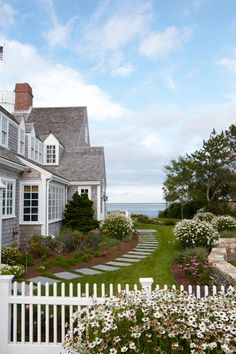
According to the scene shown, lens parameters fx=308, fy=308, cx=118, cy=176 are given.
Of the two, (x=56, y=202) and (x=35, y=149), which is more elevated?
(x=35, y=149)

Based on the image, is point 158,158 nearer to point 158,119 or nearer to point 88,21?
point 158,119

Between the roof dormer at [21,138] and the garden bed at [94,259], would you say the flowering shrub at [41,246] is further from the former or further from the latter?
the roof dormer at [21,138]

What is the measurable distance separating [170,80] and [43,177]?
758 centimetres

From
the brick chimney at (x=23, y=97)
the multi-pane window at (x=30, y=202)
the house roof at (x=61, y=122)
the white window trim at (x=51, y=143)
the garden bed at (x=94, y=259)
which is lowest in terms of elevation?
the garden bed at (x=94, y=259)

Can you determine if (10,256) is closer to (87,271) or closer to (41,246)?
(41,246)

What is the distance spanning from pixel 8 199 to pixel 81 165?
27.1 feet

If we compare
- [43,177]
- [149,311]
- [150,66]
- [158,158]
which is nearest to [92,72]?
[150,66]

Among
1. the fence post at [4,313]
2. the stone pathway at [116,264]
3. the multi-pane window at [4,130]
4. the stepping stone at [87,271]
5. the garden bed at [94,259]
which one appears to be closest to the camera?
the fence post at [4,313]

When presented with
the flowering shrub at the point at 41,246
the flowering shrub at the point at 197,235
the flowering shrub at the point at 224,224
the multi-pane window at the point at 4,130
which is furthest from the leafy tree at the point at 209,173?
the multi-pane window at the point at 4,130

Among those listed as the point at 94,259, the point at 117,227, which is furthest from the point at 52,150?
the point at 94,259

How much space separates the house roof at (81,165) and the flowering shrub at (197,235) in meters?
8.00

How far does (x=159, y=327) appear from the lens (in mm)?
3035

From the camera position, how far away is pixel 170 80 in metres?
14.9

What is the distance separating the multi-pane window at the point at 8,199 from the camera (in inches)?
451
